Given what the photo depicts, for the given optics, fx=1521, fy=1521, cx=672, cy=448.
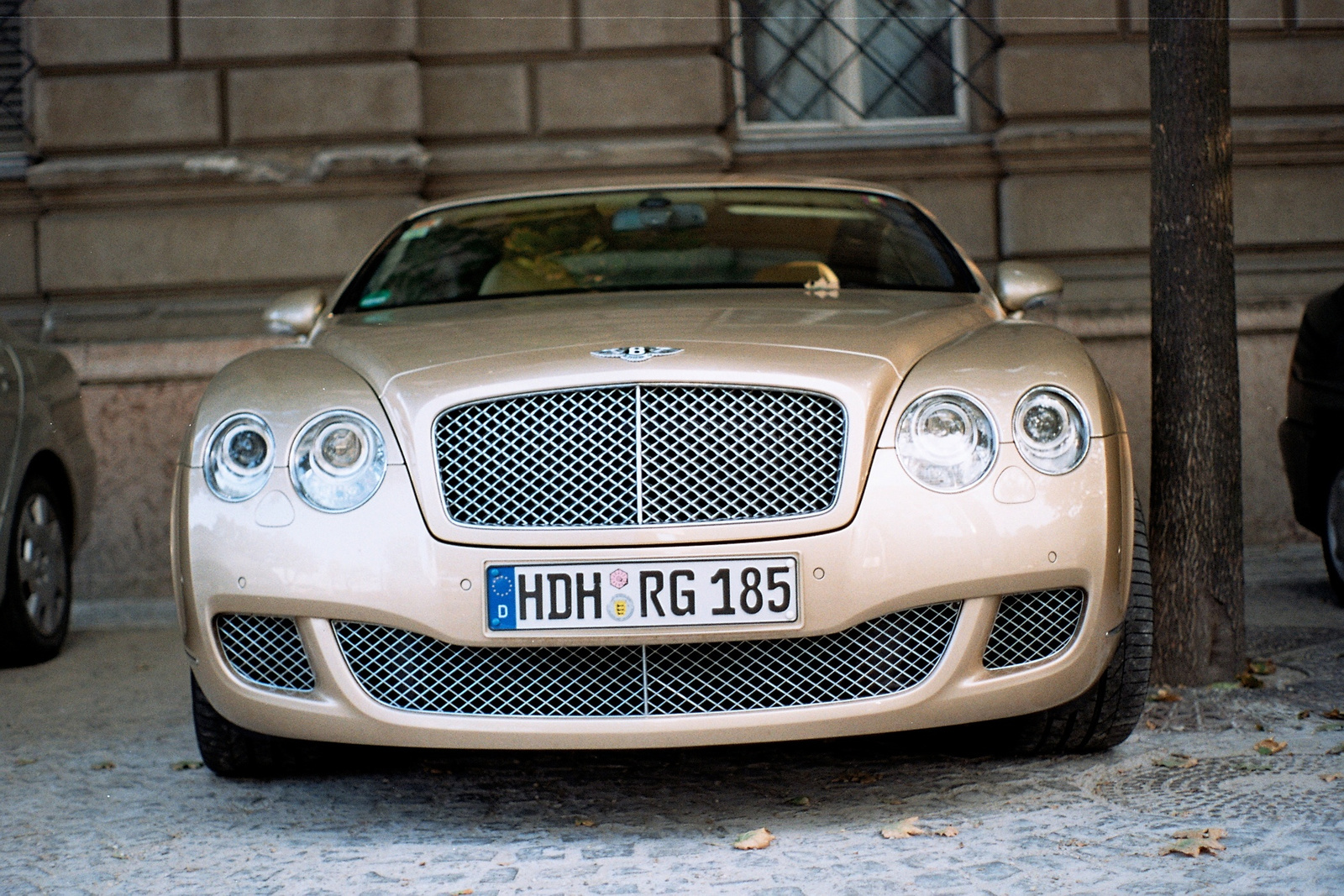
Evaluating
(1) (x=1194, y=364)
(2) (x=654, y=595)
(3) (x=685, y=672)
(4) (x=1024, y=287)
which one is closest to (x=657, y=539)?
(2) (x=654, y=595)

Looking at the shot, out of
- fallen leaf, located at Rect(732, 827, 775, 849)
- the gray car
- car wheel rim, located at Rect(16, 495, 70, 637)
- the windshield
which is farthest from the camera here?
car wheel rim, located at Rect(16, 495, 70, 637)

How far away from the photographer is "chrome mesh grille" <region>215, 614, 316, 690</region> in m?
3.06

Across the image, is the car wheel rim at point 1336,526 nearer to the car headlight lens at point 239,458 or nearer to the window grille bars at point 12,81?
the car headlight lens at point 239,458

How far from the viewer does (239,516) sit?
3.03m

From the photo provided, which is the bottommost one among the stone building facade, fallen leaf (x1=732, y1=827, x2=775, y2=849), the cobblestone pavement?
the cobblestone pavement

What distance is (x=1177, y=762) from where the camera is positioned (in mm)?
3355

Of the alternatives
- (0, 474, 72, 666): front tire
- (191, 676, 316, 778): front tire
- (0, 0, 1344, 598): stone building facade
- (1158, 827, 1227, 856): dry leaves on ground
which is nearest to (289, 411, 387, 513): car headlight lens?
(191, 676, 316, 778): front tire

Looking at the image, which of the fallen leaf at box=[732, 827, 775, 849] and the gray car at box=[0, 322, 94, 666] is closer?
the fallen leaf at box=[732, 827, 775, 849]

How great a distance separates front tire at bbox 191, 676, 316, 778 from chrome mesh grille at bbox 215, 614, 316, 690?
0.94 ft

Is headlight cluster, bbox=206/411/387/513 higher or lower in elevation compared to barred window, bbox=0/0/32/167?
lower

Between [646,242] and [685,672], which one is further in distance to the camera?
[646,242]

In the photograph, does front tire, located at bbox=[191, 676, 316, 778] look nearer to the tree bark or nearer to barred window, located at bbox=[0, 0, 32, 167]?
the tree bark

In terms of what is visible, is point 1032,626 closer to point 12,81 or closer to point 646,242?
point 646,242

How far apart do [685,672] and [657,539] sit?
0.27 m
